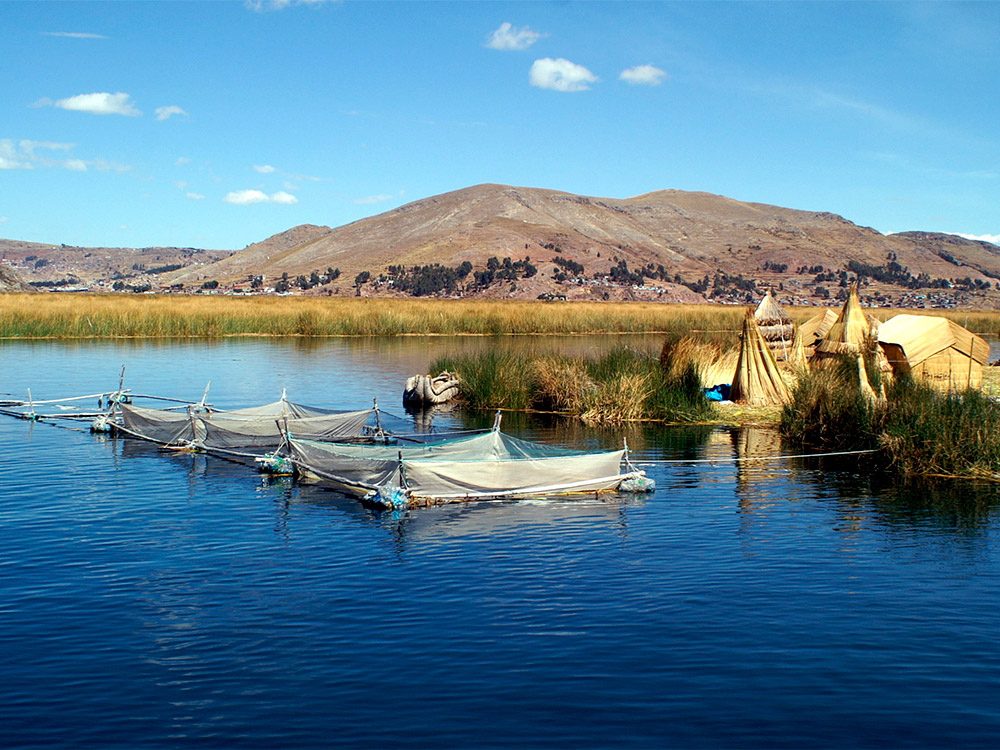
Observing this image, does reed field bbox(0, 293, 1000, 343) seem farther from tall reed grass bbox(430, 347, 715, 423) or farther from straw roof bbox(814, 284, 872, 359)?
tall reed grass bbox(430, 347, 715, 423)

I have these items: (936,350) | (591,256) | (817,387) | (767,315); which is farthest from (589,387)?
(591,256)

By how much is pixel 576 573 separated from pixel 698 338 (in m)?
18.7

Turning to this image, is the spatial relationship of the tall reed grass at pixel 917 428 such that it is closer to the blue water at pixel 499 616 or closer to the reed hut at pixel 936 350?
the blue water at pixel 499 616

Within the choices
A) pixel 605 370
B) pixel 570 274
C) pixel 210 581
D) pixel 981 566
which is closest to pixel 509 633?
pixel 210 581

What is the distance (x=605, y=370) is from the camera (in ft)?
85.0

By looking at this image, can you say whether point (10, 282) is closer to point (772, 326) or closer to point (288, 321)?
Answer: point (288, 321)

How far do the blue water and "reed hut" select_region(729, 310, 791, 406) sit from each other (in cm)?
746

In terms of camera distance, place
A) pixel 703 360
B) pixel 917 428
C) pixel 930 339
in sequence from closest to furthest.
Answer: pixel 917 428 → pixel 703 360 → pixel 930 339

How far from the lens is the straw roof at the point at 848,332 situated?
25.8 metres

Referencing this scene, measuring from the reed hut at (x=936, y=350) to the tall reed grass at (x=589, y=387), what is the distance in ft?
19.2

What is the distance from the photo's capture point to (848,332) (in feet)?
85.8

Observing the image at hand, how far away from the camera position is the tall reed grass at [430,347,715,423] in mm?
24266

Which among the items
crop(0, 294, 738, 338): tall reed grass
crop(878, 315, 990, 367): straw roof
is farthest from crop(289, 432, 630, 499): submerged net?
crop(0, 294, 738, 338): tall reed grass

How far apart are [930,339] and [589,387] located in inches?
378
